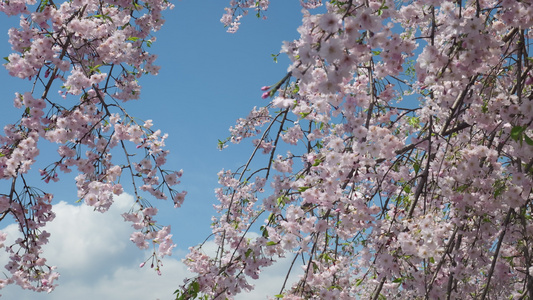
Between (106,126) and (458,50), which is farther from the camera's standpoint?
(106,126)

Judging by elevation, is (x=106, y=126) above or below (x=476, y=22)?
above

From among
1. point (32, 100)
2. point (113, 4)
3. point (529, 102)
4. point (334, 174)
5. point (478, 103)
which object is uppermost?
point (113, 4)

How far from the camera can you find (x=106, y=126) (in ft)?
14.3

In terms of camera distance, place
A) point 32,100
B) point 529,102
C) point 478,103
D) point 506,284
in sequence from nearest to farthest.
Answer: point 529,102 < point 478,103 < point 32,100 < point 506,284

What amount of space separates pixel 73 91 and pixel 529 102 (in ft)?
→ 11.1

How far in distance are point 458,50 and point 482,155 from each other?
0.89m

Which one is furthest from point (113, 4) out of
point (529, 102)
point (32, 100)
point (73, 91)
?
point (529, 102)

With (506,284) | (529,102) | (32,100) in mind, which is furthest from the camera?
(506,284)

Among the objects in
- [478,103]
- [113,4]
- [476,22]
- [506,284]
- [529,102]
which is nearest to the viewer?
[476,22]

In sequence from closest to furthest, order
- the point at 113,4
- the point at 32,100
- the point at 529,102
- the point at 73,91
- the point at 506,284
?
1. the point at 529,102
2. the point at 32,100
3. the point at 73,91
4. the point at 113,4
5. the point at 506,284

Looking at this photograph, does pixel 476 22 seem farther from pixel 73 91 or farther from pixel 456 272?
pixel 73 91

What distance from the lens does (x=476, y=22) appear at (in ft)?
9.62

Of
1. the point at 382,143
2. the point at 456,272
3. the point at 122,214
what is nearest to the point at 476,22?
the point at 382,143

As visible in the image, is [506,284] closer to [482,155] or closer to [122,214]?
[482,155]
